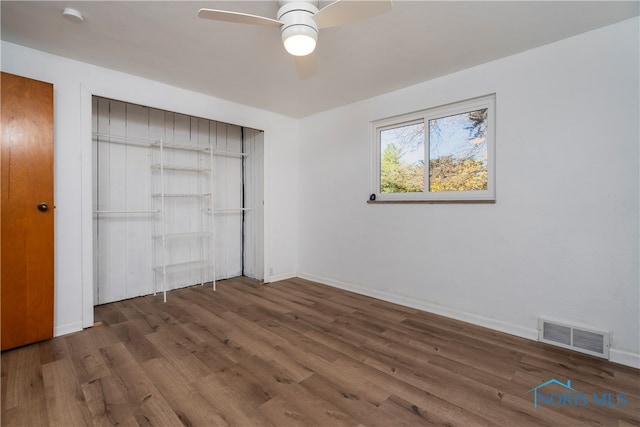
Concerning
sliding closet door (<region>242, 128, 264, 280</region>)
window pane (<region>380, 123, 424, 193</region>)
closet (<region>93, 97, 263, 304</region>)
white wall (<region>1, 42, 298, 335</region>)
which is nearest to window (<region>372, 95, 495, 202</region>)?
window pane (<region>380, 123, 424, 193</region>)

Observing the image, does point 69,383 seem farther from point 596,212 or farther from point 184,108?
point 596,212

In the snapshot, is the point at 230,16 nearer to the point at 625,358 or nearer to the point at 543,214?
the point at 543,214

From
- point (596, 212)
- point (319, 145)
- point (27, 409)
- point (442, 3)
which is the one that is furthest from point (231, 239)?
point (596, 212)

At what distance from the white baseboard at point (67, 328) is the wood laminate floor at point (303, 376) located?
0.42ft

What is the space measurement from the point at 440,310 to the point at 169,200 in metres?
3.47

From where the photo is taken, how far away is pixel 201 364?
204cm

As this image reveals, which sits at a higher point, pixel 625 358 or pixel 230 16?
pixel 230 16

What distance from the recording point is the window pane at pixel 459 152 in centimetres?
275

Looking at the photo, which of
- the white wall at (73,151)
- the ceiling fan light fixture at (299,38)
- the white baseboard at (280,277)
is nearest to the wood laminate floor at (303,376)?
the white wall at (73,151)

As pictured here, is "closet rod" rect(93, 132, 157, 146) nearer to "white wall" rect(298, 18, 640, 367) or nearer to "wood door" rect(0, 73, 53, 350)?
"wood door" rect(0, 73, 53, 350)

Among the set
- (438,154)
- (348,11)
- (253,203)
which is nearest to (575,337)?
(438,154)

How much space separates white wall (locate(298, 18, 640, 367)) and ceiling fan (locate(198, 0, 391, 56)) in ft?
5.46

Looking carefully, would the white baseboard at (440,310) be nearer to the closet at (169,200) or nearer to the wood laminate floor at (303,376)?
the wood laminate floor at (303,376)

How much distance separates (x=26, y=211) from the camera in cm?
226
